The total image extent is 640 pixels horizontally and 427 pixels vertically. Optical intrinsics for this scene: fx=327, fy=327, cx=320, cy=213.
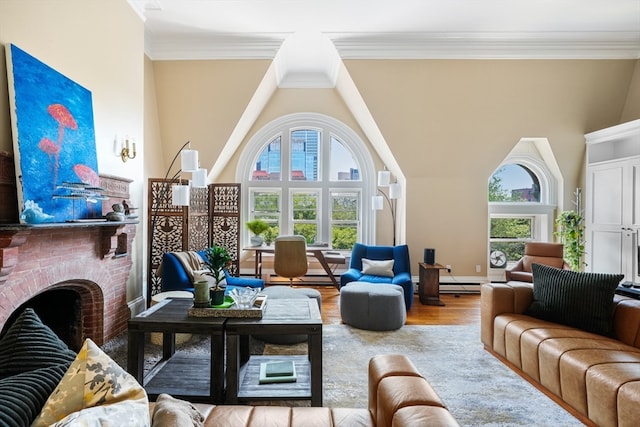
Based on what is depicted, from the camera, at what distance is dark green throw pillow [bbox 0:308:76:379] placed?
3.17ft

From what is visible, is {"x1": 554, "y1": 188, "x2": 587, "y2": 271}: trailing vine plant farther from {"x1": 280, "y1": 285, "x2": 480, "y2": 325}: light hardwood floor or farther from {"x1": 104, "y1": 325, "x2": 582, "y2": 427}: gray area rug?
{"x1": 104, "y1": 325, "x2": 582, "y2": 427}: gray area rug

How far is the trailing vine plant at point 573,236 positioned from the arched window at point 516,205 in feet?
1.91

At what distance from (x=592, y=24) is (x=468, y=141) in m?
1.93

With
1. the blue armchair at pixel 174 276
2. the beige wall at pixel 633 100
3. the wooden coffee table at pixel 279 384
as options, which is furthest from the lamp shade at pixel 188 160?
the beige wall at pixel 633 100

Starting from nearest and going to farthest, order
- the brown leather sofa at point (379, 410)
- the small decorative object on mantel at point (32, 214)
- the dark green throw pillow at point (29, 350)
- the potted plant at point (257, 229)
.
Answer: the dark green throw pillow at point (29, 350) → the brown leather sofa at point (379, 410) → the small decorative object on mantel at point (32, 214) → the potted plant at point (257, 229)

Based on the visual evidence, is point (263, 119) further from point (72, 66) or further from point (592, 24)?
point (592, 24)

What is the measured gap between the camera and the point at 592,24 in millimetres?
4105

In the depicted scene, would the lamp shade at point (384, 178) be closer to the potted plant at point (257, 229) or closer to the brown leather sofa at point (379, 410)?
the potted plant at point (257, 229)

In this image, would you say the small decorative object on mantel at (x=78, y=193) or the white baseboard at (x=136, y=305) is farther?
the white baseboard at (x=136, y=305)

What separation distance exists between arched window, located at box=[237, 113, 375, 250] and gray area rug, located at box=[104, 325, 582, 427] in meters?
2.85

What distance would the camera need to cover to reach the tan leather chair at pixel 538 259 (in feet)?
15.4

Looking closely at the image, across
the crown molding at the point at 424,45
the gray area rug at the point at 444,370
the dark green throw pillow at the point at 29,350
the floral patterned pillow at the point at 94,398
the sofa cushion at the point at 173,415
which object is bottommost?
the gray area rug at the point at 444,370

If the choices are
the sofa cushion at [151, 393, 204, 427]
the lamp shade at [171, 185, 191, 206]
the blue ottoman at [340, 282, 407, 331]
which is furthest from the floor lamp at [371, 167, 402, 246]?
the sofa cushion at [151, 393, 204, 427]

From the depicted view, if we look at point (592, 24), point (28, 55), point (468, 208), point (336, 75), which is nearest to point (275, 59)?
point (336, 75)
